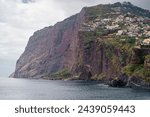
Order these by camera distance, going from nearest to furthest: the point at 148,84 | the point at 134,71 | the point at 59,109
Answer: the point at 59,109
the point at 148,84
the point at 134,71

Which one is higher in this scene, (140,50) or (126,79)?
(140,50)

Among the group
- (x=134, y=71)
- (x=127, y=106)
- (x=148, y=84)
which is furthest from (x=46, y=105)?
(x=134, y=71)

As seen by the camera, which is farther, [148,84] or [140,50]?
[140,50]

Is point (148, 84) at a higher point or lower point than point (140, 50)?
lower

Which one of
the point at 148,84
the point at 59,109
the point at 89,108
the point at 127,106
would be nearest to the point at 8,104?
the point at 59,109

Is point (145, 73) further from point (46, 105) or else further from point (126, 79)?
point (46, 105)

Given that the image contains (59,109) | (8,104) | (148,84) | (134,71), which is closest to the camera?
(59,109)

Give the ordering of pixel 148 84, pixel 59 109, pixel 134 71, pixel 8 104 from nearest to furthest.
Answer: pixel 59 109 < pixel 8 104 < pixel 148 84 < pixel 134 71

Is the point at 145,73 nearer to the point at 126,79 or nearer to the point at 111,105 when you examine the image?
the point at 126,79

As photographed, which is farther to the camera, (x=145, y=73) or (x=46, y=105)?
(x=145, y=73)
